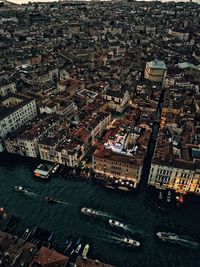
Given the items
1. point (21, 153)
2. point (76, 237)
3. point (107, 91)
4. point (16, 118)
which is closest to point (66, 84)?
point (107, 91)

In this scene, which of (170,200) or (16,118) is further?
(16,118)

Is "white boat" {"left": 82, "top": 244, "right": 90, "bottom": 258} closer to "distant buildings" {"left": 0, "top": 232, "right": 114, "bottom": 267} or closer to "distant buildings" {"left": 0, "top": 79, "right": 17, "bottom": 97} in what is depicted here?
"distant buildings" {"left": 0, "top": 232, "right": 114, "bottom": 267}

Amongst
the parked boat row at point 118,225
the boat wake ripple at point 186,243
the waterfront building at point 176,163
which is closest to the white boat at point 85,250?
the parked boat row at point 118,225

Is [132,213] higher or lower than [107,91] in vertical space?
lower

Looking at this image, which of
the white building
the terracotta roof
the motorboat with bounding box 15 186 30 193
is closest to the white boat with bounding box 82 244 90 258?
the terracotta roof

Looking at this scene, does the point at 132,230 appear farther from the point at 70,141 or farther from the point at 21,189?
the point at 21,189

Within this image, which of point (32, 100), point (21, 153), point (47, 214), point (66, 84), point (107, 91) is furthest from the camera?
point (66, 84)

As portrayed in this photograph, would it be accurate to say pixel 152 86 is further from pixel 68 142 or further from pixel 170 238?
pixel 170 238

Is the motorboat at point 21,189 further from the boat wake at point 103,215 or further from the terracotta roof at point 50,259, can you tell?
the terracotta roof at point 50,259
